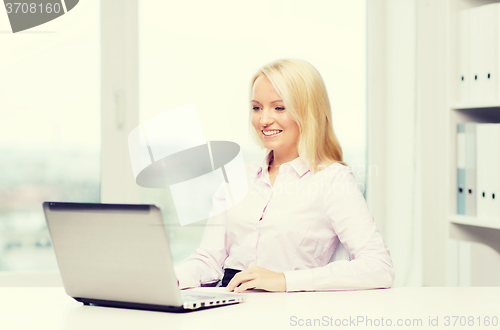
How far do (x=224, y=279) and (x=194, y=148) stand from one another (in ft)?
3.25

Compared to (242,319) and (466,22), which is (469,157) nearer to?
(466,22)

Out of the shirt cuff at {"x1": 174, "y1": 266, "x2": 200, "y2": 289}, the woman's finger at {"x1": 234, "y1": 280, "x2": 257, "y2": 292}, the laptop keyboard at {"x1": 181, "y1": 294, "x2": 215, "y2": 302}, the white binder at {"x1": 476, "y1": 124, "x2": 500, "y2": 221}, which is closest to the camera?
the laptop keyboard at {"x1": 181, "y1": 294, "x2": 215, "y2": 302}

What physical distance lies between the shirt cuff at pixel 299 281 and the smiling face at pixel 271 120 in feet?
1.72

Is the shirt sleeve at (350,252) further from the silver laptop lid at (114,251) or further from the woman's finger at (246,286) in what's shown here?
the silver laptop lid at (114,251)

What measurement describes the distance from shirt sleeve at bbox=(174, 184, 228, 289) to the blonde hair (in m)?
0.32

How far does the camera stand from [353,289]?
1101 mm

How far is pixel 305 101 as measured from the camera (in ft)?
4.84

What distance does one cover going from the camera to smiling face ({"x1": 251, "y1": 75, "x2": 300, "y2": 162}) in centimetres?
150

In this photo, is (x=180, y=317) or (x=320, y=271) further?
(x=320, y=271)

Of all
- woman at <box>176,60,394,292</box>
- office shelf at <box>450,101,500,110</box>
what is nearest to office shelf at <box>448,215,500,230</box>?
office shelf at <box>450,101,500,110</box>

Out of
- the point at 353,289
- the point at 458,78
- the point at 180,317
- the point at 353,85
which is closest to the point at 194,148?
the point at 353,85

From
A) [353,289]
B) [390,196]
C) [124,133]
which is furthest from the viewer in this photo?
[390,196]

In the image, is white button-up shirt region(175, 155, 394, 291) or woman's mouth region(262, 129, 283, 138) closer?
white button-up shirt region(175, 155, 394, 291)

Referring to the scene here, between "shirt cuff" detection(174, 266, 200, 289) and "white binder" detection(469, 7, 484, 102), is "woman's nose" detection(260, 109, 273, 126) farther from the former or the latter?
"white binder" detection(469, 7, 484, 102)
